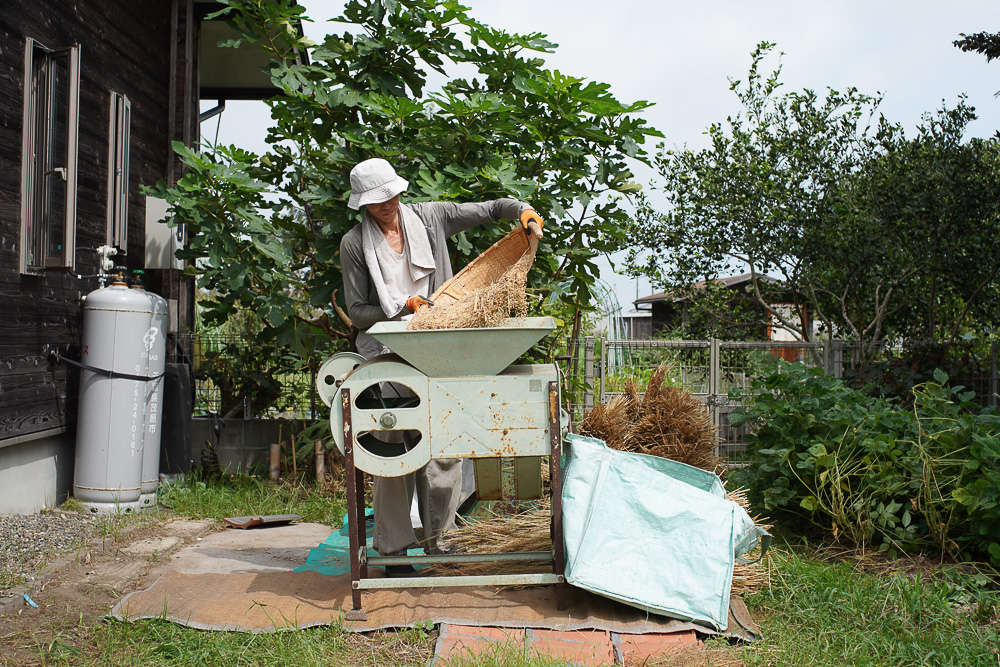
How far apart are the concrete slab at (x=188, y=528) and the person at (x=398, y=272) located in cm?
154

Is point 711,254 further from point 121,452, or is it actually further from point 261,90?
point 121,452

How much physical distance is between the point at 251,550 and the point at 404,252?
6.09 feet

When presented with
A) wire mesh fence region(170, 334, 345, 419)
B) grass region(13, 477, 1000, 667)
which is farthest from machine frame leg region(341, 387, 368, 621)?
wire mesh fence region(170, 334, 345, 419)

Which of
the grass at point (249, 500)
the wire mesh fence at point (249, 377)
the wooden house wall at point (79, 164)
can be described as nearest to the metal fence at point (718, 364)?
the wire mesh fence at point (249, 377)

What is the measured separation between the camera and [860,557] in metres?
3.54

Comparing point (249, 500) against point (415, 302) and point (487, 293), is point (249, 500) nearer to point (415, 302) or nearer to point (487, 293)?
point (415, 302)

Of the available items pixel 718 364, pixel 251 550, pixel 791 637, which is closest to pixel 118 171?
pixel 251 550

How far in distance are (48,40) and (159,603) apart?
3644mm

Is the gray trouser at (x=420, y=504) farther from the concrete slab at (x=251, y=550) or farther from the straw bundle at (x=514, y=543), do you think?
the concrete slab at (x=251, y=550)

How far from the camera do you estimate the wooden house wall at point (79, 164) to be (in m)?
4.32

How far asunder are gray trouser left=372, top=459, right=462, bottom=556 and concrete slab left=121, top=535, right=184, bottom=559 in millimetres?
1255

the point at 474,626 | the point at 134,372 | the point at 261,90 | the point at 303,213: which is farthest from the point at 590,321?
the point at 474,626

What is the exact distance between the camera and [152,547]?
158 inches

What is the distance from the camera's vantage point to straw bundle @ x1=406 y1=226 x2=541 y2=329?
9.18ft
